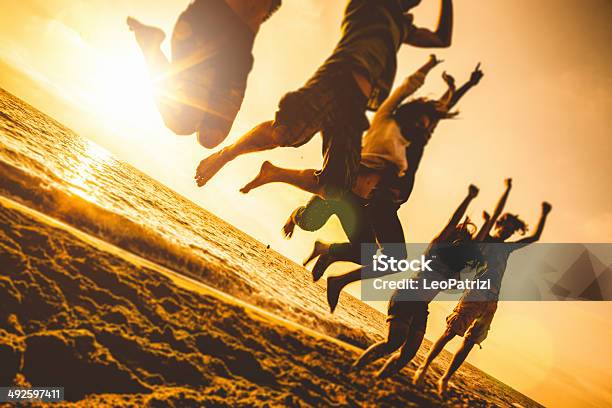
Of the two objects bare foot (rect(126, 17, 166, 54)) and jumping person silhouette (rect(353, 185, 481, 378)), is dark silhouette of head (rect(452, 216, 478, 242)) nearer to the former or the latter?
jumping person silhouette (rect(353, 185, 481, 378))

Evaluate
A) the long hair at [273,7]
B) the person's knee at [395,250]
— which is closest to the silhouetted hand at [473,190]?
the person's knee at [395,250]

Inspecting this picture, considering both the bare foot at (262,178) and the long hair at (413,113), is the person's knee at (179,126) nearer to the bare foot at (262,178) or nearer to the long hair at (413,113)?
the bare foot at (262,178)

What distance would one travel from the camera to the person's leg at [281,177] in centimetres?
247

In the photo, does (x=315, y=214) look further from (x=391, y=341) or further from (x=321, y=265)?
(x=391, y=341)

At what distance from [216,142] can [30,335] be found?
1.51 m

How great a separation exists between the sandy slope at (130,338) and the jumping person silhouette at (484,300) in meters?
2.21

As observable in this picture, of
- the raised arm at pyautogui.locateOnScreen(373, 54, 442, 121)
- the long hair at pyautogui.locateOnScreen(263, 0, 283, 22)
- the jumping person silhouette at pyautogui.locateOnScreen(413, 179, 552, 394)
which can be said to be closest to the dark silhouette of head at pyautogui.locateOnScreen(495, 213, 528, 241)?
the jumping person silhouette at pyautogui.locateOnScreen(413, 179, 552, 394)

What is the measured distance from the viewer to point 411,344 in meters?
3.20

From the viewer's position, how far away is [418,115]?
2.46 meters

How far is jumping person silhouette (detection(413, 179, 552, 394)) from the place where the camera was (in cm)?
429

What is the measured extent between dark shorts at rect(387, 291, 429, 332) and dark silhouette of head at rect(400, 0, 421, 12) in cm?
273

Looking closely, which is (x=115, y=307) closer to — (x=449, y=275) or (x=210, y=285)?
(x=210, y=285)

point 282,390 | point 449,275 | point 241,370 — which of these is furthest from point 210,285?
point 449,275

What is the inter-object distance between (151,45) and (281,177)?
1390 millimetres
